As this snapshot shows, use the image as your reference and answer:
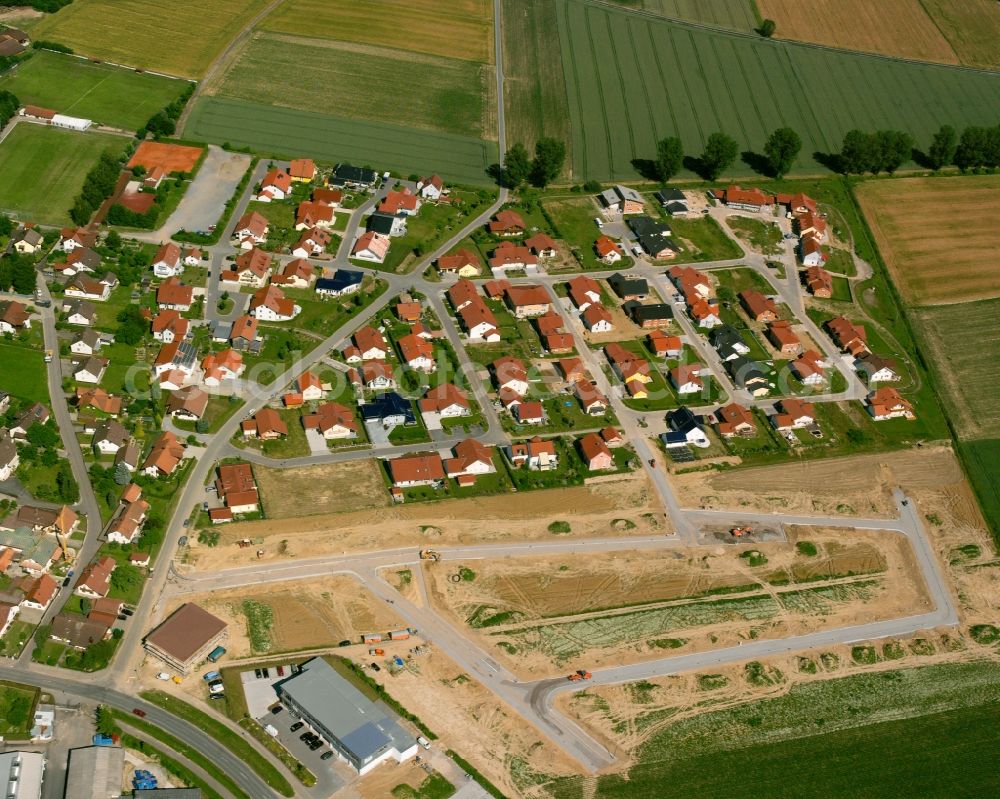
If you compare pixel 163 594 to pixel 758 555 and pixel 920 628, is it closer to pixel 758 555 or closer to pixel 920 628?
pixel 758 555

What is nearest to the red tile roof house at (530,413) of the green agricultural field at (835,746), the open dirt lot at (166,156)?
the green agricultural field at (835,746)

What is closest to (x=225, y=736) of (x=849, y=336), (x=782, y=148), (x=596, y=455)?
(x=596, y=455)

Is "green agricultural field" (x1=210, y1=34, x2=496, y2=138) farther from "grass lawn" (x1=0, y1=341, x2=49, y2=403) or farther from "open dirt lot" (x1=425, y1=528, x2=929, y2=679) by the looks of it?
"open dirt lot" (x1=425, y1=528, x2=929, y2=679)

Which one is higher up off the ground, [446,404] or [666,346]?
[446,404]

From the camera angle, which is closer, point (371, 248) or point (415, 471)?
point (415, 471)

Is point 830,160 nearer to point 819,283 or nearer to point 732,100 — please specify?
point 732,100

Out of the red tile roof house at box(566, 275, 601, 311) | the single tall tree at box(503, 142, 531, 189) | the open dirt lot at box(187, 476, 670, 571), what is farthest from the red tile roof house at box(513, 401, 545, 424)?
the single tall tree at box(503, 142, 531, 189)

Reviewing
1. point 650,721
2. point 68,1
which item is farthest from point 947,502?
point 68,1
